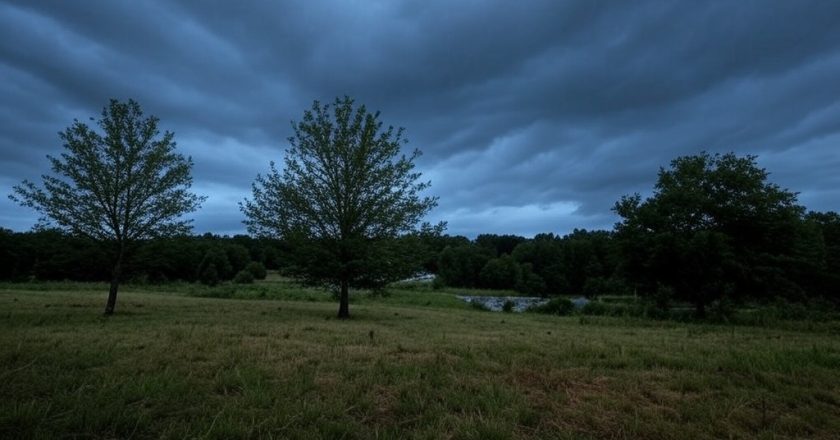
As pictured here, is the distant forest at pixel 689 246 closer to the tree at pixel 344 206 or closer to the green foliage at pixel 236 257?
the tree at pixel 344 206

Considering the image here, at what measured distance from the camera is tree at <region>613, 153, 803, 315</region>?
80.0 ft

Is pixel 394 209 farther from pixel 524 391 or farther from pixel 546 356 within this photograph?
pixel 524 391

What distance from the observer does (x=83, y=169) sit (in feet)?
61.7

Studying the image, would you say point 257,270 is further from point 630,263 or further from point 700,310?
point 700,310

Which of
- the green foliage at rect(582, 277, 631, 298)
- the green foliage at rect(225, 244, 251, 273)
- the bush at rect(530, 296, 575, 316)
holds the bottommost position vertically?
the bush at rect(530, 296, 575, 316)

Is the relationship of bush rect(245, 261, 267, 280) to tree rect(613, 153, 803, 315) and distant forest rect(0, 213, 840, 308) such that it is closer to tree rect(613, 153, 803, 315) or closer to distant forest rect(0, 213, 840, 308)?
distant forest rect(0, 213, 840, 308)

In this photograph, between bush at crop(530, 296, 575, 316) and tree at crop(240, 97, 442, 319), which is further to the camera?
bush at crop(530, 296, 575, 316)

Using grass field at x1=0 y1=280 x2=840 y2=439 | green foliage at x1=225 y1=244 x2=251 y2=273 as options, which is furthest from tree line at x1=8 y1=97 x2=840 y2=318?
green foliage at x1=225 y1=244 x2=251 y2=273

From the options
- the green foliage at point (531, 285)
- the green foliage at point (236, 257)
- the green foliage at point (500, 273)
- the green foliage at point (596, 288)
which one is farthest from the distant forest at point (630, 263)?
the green foliage at point (500, 273)

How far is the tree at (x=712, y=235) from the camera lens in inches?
960

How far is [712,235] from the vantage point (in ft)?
78.6

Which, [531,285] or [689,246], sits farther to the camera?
[531,285]

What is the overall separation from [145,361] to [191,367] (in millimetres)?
928

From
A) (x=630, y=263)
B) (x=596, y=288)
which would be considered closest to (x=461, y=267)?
(x=596, y=288)
